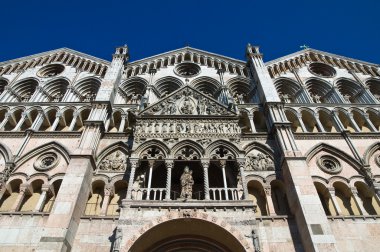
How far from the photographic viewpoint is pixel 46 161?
49.6 ft

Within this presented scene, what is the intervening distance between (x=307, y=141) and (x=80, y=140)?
1156cm

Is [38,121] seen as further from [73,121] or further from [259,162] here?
[259,162]

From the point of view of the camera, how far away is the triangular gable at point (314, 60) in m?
21.8

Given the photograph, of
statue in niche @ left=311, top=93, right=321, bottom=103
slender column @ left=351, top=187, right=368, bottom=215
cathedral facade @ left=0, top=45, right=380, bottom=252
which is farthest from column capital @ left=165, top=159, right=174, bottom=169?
statue in niche @ left=311, top=93, right=321, bottom=103

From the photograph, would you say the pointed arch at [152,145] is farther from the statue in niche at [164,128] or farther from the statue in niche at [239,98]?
the statue in niche at [239,98]

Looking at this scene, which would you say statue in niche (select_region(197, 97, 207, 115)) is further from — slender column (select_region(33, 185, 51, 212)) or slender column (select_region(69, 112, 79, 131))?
slender column (select_region(33, 185, 51, 212))

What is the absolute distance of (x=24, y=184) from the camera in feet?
45.9

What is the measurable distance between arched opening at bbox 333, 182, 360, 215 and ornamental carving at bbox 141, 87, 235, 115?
6268 mm

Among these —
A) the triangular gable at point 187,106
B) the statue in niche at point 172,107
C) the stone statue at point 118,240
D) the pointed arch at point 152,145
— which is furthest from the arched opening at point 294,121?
the stone statue at point 118,240

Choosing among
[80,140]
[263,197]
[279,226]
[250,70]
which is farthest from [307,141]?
[80,140]

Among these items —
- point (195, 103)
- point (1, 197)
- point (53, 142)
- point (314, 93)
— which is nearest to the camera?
point (1, 197)

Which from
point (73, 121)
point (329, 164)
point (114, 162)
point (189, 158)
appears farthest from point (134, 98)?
point (329, 164)

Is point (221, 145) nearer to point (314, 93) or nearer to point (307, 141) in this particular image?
point (307, 141)

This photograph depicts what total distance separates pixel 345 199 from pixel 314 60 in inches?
500
